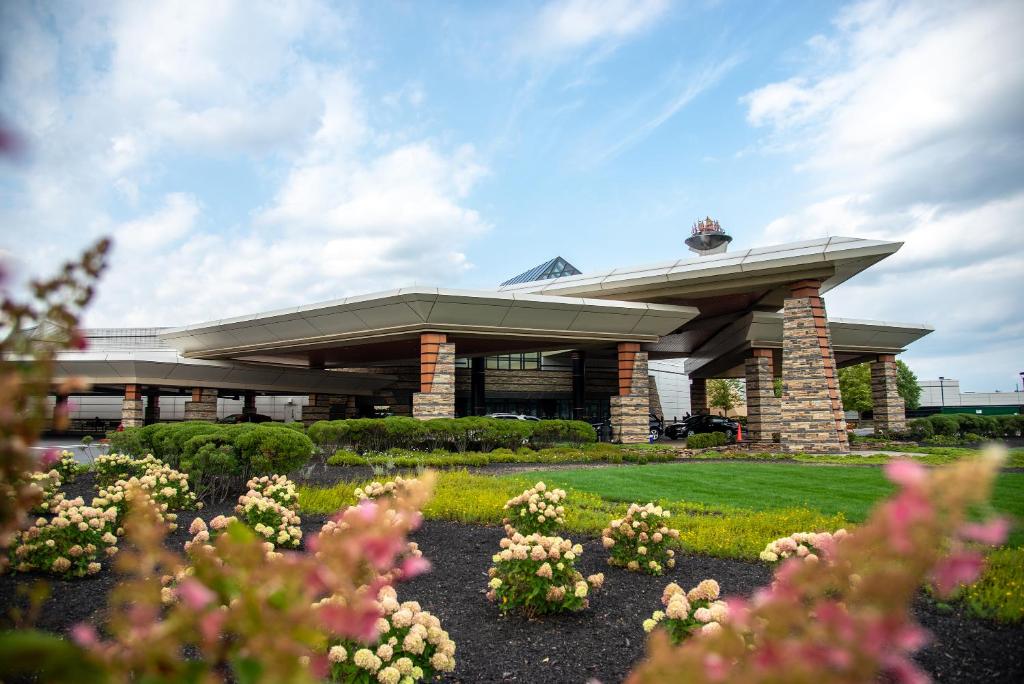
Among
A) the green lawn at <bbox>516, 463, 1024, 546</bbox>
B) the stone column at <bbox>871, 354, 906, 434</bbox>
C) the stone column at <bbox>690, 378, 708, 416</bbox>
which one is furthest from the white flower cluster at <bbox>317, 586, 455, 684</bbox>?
the stone column at <bbox>690, 378, 708, 416</bbox>

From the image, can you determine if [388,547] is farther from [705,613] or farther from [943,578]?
[705,613]

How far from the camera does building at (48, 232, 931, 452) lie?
2031 cm

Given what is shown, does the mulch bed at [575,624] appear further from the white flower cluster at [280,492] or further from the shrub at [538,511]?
the white flower cluster at [280,492]

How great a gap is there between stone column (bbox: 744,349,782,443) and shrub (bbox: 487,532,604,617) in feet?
72.0

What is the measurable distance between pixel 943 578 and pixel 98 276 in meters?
1.79

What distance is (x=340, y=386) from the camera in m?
31.3

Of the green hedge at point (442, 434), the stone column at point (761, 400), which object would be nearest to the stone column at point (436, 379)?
the green hedge at point (442, 434)

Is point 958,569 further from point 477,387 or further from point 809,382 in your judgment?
point 477,387

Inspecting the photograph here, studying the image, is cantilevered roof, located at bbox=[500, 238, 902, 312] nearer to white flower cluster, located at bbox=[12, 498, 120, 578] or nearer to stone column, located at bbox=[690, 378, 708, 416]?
stone column, located at bbox=[690, 378, 708, 416]

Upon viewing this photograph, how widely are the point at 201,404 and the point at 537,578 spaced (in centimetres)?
2590

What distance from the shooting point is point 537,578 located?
523 centimetres

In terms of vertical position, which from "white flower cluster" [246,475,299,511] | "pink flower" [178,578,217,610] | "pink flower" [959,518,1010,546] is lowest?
"white flower cluster" [246,475,299,511]

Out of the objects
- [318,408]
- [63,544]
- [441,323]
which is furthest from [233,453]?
[318,408]

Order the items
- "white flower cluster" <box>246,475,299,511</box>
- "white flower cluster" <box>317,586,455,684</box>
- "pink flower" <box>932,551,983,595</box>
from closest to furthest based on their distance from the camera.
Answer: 1. "pink flower" <box>932,551,983,595</box>
2. "white flower cluster" <box>317,586,455,684</box>
3. "white flower cluster" <box>246,475,299,511</box>
